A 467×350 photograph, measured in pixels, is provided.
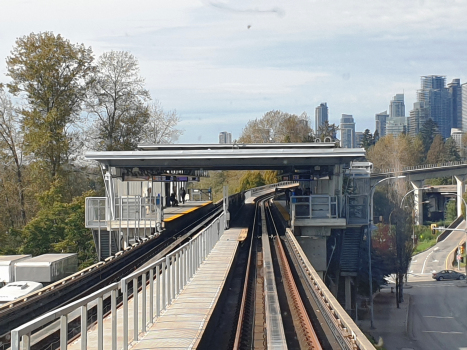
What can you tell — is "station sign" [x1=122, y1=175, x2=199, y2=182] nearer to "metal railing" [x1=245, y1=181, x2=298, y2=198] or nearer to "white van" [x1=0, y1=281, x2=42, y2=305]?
"white van" [x1=0, y1=281, x2=42, y2=305]

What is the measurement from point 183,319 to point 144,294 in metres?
1.32

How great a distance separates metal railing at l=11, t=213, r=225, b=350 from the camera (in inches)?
196

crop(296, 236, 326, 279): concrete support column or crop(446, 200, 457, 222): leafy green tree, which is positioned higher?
crop(296, 236, 326, 279): concrete support column

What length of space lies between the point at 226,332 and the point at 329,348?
7.17 ft

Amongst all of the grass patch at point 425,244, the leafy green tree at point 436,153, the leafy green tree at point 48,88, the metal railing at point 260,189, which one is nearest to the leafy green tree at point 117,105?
the leafy green tree at point 48,88

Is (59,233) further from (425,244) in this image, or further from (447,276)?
(425,244)

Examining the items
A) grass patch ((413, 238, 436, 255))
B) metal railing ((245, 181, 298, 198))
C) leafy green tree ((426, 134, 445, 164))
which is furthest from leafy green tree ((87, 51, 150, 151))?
leafy green tree ((426, 134, 445, 164))

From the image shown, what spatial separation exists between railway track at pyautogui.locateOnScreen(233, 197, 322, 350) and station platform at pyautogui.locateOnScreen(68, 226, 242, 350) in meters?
0.73

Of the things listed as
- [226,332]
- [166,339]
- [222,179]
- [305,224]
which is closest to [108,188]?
[305,224]

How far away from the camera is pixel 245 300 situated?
13.5 m

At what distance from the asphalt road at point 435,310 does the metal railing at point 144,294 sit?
1618 cm

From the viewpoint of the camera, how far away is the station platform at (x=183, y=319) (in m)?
8.05

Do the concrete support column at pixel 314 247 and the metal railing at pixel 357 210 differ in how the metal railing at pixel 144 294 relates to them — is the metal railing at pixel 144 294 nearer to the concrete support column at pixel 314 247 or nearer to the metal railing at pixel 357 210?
the concrete support column at pixel 314 247

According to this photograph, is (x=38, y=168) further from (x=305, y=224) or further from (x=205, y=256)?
(x=205, y=256)
